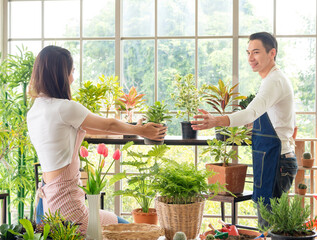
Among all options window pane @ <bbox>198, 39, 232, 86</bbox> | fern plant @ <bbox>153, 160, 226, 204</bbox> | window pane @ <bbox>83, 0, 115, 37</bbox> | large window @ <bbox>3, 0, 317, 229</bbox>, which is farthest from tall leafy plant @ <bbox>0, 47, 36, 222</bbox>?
fern plant @ <bbox>153, 160, 226, 204</bbox>

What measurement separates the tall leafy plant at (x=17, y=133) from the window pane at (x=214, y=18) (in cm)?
179

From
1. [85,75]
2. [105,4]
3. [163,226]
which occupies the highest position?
[105,4]

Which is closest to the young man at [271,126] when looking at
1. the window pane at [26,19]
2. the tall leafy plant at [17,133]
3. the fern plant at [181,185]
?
the fern plant at [181,185]

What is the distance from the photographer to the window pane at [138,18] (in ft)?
15.5

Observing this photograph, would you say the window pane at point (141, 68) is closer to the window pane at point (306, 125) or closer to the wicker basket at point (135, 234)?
the window pane at point (306, 125)

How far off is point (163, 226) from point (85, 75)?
2996 millimetres

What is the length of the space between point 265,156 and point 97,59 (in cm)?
242

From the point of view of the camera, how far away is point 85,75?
4844 mm

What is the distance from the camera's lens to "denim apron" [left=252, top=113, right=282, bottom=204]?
120 inches

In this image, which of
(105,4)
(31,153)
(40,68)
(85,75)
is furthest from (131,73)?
(40,68)

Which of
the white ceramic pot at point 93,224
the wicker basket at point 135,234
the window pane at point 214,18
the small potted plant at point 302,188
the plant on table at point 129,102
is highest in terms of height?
the window pane at point 214,18

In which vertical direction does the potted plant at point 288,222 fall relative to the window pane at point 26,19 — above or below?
below

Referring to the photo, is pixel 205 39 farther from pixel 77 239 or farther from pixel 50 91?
pixel 77 239

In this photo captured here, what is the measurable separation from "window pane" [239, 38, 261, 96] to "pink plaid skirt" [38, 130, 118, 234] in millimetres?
2600
